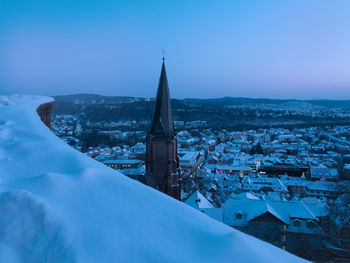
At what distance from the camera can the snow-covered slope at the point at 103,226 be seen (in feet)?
3.51

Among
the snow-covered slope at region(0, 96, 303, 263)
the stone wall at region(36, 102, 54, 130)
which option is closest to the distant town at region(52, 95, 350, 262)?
the stone wall at region(36, 102, 54, 130)

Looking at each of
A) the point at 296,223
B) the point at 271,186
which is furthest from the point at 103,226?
the point at 271,186

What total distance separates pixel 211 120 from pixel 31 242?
110903mm

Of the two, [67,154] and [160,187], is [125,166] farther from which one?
[67,154]

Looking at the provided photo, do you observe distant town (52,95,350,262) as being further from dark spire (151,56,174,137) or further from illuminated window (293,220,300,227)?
dark spire (151,56,174,137)

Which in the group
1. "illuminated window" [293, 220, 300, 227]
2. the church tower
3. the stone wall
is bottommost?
"illuminated window" [293, 220, 300, 227]

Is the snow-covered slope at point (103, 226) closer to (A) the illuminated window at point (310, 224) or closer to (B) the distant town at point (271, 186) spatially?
(B) the distant town at point (271, 186)

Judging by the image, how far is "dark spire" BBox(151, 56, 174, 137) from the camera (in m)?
11.2

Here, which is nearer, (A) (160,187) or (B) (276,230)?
(A) (160,187)

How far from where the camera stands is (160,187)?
1145 cm

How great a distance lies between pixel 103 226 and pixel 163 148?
10052mm

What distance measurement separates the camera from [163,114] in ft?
37.1

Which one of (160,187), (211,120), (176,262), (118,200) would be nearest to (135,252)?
(176,262)

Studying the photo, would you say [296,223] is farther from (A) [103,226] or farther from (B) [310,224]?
(A) [103,226]
